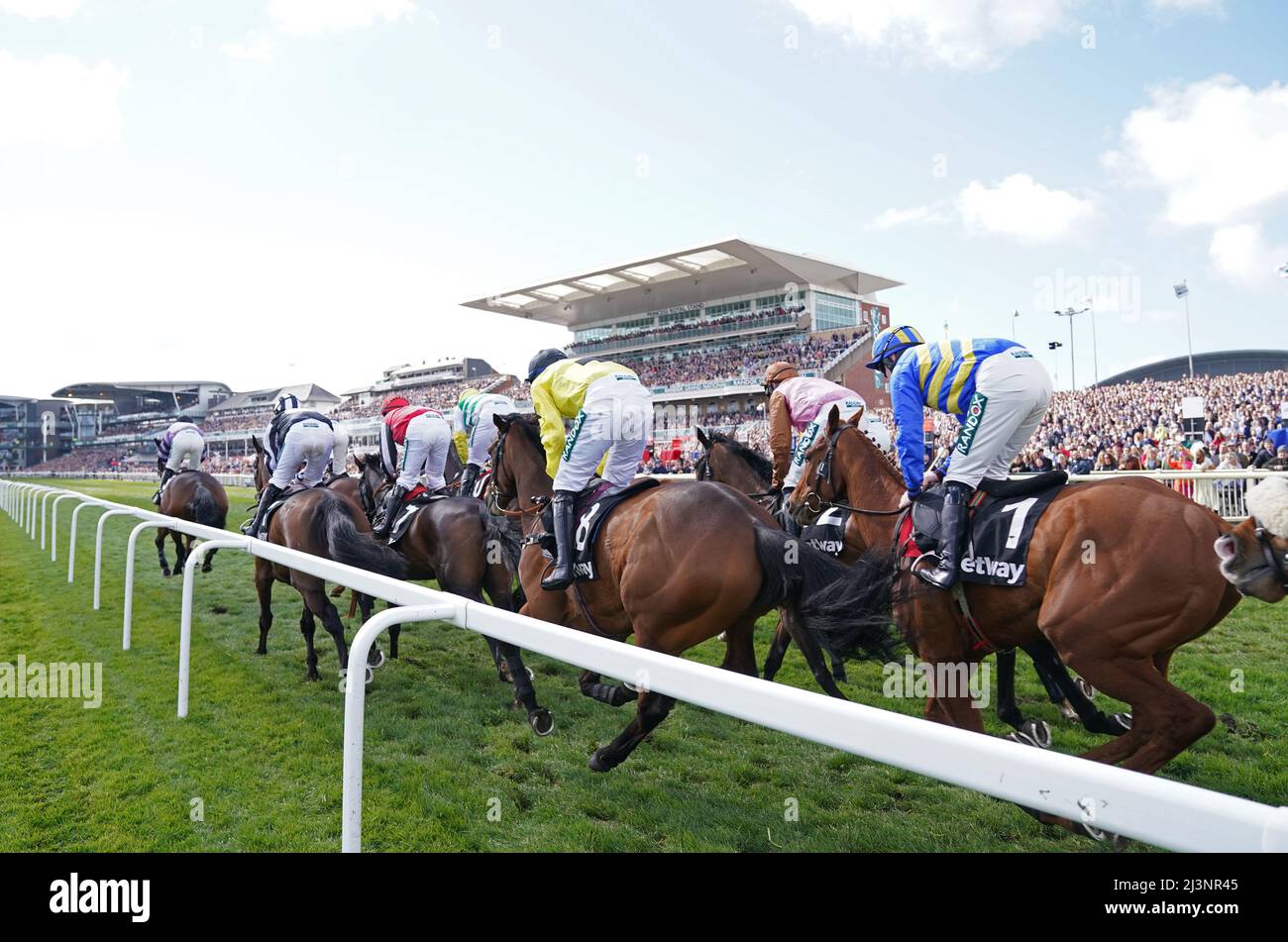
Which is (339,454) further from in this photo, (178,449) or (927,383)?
(927,383)

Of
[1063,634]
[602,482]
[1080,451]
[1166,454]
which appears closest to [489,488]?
[602,482]

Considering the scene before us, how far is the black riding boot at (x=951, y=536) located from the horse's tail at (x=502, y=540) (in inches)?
97.6

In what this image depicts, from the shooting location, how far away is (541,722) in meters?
3.66

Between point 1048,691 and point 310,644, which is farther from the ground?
point 310,644

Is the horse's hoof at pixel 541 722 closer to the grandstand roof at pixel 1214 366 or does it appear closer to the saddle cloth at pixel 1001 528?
the saddle cloth at pixel 1001 528

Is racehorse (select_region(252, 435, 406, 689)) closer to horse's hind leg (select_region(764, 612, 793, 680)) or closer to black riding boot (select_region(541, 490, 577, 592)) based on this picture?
black riding boot (select_region(541, 490, 577, 592))

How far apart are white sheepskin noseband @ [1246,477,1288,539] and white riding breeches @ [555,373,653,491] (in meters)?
2.19

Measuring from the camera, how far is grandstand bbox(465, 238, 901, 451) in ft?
121

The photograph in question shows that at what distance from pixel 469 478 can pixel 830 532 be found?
10.1ft

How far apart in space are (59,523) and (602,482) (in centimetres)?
1407

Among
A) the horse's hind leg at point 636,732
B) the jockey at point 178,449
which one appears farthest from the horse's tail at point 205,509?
the horse's hind leg at point 636,732

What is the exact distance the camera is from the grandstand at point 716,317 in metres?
36.8

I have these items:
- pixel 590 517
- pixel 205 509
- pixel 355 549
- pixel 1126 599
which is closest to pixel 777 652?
pixel 590 517

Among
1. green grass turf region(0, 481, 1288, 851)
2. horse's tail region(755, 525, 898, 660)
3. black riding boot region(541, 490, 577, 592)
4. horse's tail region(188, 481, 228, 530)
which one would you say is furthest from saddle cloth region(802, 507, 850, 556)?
horse's tail region(188, 481, 228, 530)
